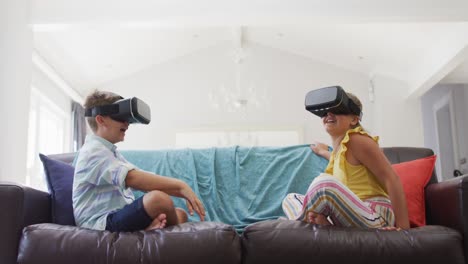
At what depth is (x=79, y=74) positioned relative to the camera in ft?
24.4

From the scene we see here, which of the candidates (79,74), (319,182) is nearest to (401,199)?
(319,182)

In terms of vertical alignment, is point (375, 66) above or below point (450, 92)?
above

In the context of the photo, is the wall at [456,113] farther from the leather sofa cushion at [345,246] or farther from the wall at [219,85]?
the leather sofa cushion at [345,246]

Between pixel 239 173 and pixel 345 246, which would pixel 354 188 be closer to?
pixel 345 246

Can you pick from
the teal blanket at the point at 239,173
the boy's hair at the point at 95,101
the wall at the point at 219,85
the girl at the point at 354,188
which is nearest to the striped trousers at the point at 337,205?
the girl at the point at 354,188

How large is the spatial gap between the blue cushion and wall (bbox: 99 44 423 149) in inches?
229

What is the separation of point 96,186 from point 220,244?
59cm

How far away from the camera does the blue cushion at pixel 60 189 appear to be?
2.02 meters

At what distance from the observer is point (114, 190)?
6.36 ft

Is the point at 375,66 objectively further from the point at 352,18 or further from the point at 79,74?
the point at 79,74

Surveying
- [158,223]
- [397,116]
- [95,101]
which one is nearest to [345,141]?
[158,223]

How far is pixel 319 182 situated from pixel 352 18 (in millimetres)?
Answer: 2992

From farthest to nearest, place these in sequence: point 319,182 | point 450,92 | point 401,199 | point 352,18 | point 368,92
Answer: point 368,92 < point 450,92 < point 352,18 < point 401,199 < point 319,182

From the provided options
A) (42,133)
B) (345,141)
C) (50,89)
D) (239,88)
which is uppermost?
(239,88)
